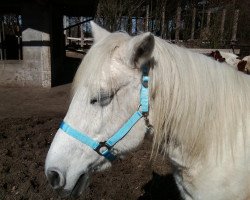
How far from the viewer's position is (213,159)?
5.91 ft

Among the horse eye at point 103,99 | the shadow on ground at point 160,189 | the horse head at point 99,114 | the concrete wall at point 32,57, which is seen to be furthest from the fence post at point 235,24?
the horse eye at point 103,99

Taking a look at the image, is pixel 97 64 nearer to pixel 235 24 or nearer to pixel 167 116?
pixel 167 116

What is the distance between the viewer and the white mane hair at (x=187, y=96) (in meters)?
1.69

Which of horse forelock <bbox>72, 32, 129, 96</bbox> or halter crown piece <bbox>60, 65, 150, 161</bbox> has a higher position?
horse forelock <bbox>72, 32, 129, 96</bbox>

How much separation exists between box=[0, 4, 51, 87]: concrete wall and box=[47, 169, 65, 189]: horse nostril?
24.2ft

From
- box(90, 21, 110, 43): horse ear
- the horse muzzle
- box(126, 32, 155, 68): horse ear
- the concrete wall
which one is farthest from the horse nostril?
the concrete wall

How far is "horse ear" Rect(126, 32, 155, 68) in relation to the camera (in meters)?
1.49

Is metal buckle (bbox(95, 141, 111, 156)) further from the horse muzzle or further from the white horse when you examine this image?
the horse muzzle

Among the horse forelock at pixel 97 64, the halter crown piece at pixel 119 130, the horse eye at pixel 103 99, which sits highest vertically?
the horse forelock at pixel 97 64

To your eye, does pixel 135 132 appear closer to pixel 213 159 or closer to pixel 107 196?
pixel 213 159

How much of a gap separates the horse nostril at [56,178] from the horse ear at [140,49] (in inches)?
29.6

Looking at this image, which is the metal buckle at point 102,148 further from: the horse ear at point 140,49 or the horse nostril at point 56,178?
the horse ear at point 140,49

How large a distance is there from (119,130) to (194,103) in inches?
18.1

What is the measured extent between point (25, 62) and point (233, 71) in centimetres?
791
